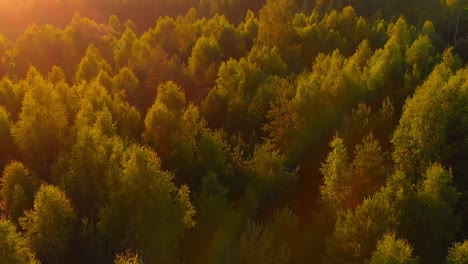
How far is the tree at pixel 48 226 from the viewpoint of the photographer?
106 ft

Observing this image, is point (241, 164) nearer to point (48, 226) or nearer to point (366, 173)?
point (366, 173)

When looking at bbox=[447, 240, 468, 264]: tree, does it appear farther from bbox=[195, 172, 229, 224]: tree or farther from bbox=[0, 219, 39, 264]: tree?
bbox=[0, 219, 39, 264]: tree

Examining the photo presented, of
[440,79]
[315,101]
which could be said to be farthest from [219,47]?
[440,79]

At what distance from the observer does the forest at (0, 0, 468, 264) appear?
3312 centimetres

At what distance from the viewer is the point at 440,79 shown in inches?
1950

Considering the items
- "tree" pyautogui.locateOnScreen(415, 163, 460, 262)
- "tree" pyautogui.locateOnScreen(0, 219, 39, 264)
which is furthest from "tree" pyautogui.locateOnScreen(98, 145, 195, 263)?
"tree" pyautogui.locateOnScreen(415, 163, 460, 262)

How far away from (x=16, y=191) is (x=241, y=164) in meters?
20.9

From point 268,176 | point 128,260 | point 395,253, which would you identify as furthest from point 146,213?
point 395,253

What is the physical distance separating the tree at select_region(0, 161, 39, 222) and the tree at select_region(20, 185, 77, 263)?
3.92m

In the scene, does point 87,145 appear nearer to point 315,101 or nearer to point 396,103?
point 315,101

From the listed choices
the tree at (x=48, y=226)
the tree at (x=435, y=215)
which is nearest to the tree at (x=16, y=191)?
the tree at (x=48, y=226)

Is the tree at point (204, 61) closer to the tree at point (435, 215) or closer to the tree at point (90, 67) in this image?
the tree at point (90, 67)

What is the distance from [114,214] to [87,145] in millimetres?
8084

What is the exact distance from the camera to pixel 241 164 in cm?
4425
